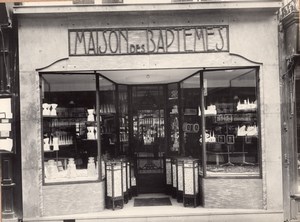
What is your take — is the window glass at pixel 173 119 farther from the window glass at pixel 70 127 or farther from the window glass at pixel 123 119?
the window glass at pixel 70 127

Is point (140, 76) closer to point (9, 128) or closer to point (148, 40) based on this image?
point (148, 40)

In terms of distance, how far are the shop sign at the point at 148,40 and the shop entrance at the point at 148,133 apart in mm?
2602

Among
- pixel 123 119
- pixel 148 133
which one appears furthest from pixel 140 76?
pixel 148 133

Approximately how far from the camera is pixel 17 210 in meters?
8.78

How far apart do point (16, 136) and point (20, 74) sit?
4.95 ft

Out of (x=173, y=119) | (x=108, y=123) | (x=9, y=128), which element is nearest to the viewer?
(x=9, y=128)

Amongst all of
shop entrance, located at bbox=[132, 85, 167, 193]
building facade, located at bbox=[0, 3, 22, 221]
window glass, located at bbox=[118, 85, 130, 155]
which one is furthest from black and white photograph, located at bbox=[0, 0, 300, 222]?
shop entrance, located at bbox=[132, 85, 167, 193]

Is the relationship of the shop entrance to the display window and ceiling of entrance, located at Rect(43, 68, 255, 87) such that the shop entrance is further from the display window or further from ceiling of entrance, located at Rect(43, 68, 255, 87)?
ceiling of entrance, located at Rect(43, 68, 255, 87)

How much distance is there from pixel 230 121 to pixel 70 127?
13.8ft

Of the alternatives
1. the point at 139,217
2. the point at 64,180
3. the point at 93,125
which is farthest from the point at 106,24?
the point at 139,217

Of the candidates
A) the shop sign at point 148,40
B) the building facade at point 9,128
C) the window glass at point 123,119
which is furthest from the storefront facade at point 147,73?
the window glass at point 123,119

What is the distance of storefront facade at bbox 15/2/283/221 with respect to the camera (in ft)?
28.8

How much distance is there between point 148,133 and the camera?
11.3 metres

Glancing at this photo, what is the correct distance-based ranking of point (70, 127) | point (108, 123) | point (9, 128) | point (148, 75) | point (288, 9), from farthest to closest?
point (108, 123), point (148, 75), point (70, 127), point (288, 9), point (9, 128)
